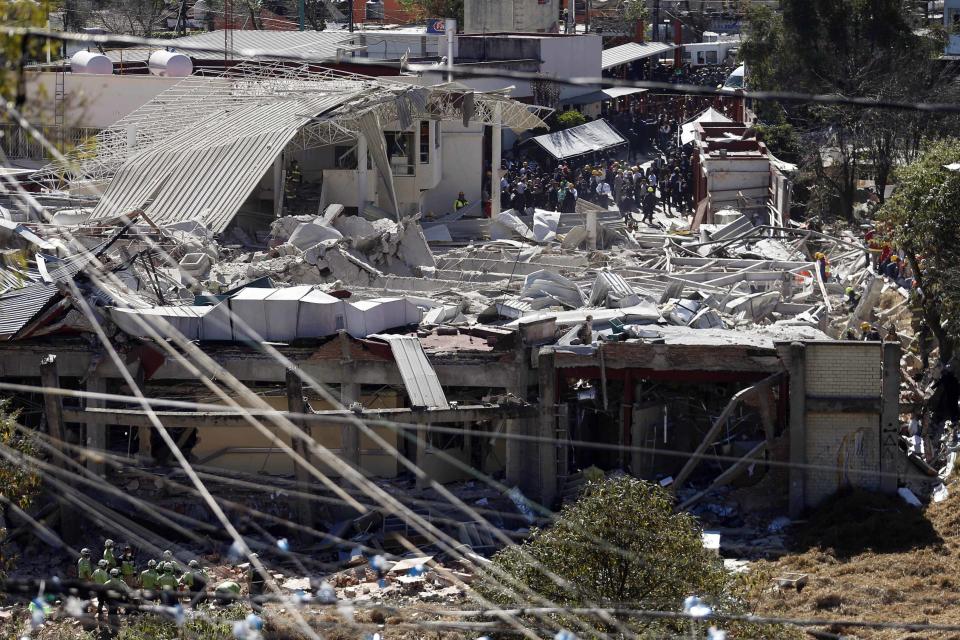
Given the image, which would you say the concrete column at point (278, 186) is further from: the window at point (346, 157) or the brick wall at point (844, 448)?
the brick wall at point (844, 448)

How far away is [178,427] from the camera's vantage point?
17.8 metres

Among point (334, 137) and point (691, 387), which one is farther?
point (334, 137)

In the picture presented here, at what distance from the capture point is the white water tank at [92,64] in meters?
31.7

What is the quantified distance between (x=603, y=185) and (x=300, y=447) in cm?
1704

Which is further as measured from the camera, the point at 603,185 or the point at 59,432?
the point at 603,185

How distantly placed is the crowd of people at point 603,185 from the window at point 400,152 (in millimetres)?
3667

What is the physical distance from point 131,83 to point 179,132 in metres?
4.89

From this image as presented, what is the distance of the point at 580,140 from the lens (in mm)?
37594

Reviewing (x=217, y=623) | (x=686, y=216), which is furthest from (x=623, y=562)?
(x=686, y=216)

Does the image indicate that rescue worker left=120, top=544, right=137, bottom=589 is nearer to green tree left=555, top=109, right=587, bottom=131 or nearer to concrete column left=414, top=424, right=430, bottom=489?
concrete column left=414, top=424, right=430, bottom=489

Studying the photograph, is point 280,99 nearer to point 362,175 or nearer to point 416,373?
point 362,175

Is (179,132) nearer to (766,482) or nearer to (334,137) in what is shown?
(334,137)

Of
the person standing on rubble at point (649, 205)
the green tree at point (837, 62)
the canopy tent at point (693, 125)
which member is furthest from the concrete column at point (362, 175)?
the canopy tent at point (693, 125)

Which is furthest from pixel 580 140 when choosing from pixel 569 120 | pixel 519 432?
pixel 519 432
